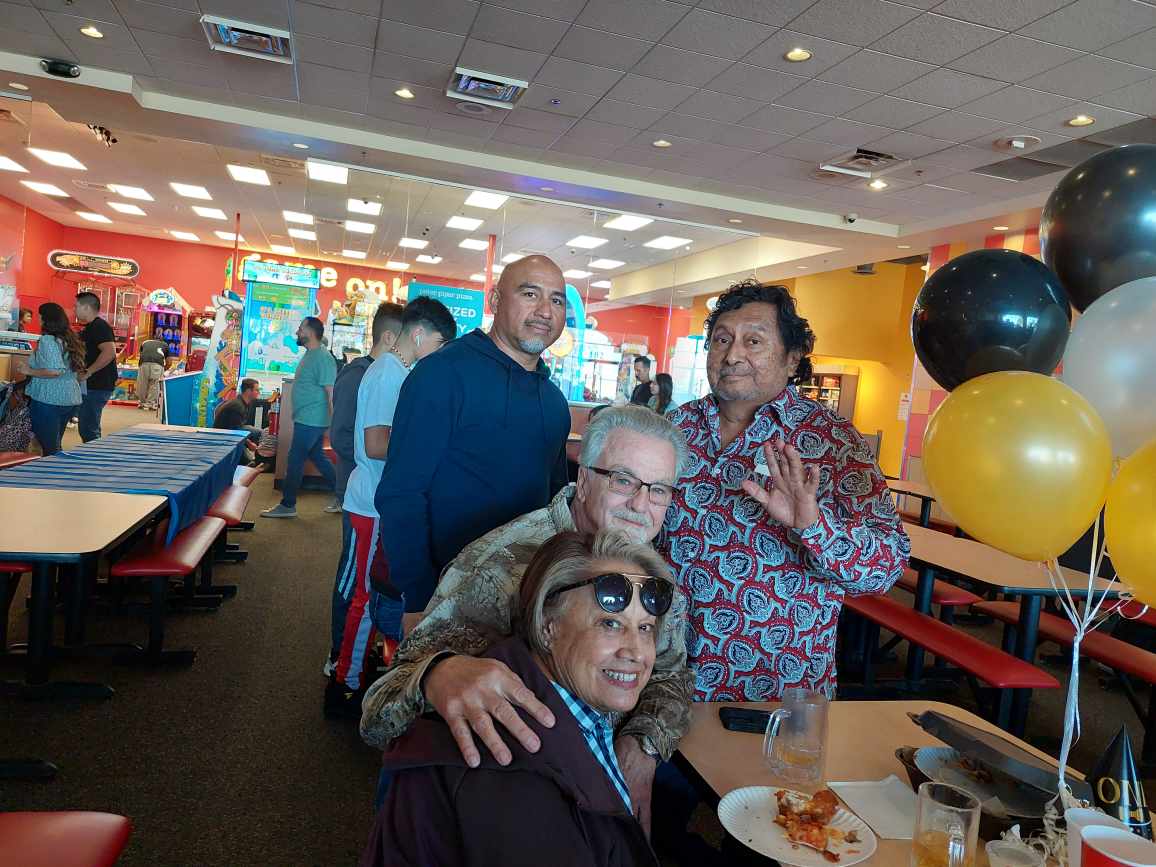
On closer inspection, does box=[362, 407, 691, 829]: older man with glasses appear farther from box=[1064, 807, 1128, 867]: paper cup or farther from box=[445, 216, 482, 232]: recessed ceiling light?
box=[445, 216, 482, 232]: recessed ceiling light

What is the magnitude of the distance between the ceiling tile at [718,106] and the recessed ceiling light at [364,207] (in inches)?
229

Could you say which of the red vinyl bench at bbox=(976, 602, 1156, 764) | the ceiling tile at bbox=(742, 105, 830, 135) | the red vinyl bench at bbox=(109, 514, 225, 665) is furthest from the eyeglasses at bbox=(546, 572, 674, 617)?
the ceiling tile at bbox=(742, 105, 830, 135)

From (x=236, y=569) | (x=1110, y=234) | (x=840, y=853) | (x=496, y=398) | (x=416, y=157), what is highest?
(x=416, y=157)

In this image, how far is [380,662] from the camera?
3.76 m

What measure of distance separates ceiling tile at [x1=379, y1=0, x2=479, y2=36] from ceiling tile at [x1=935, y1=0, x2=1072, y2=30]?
2826mm

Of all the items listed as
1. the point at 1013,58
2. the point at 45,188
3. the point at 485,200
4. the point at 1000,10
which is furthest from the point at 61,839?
the point at 45,188

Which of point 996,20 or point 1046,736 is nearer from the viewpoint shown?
point 1046,736

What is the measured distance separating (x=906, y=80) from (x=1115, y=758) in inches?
203

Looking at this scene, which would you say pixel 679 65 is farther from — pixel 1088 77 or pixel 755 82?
pixel 1088 77

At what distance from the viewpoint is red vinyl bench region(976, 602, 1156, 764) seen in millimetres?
3295

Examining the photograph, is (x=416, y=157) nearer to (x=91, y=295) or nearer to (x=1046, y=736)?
(x=91, y=295)

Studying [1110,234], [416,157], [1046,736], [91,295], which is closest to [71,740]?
[1110,234]

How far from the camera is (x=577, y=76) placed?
5.62m

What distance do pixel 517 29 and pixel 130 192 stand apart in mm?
10475
